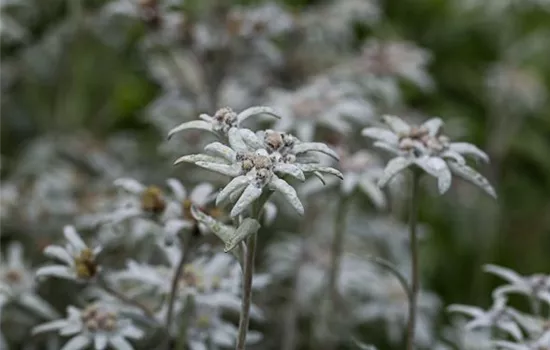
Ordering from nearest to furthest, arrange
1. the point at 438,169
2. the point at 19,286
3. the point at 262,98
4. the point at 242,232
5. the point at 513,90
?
the point at 242,232 < the point at 438,169 < the point at 19,286 < the point at 262,98 < the point at 513,90

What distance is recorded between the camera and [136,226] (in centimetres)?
210

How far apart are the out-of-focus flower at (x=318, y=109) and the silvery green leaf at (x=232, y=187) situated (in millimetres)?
858

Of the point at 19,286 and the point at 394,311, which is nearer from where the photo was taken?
the point at 19,286

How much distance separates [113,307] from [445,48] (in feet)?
9.28

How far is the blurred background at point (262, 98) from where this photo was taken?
2.49 metres

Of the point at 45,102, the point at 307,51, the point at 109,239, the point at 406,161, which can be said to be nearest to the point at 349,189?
the point at 406,161

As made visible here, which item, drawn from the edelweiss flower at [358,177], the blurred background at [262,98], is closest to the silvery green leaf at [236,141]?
the edelweiss flower at [358,177]

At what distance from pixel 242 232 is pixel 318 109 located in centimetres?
109

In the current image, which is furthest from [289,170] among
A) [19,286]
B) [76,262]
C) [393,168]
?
[19,286]

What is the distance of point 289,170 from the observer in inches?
52.7

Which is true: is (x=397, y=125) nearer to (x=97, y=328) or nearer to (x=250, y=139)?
(x=250, y=139)

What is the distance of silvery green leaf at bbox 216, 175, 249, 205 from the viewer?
131cm

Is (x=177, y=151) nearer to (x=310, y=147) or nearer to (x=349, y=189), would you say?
(x=349, y=189)

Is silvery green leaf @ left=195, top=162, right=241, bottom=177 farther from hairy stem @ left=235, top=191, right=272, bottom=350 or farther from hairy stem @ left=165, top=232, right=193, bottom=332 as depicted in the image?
hairy stem @ left=165, top=232, right=193, bottom=332
